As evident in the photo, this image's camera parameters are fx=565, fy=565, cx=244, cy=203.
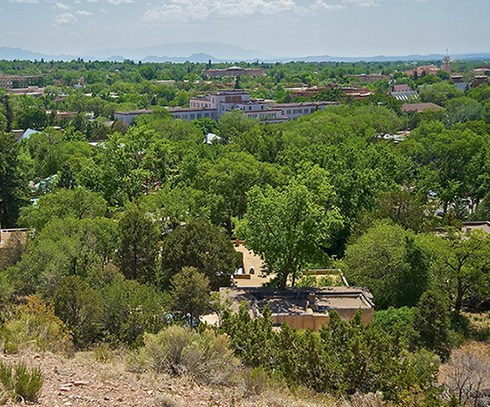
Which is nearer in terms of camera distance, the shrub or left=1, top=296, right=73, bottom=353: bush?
the shrub

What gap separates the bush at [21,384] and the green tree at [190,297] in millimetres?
8727

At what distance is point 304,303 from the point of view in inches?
749

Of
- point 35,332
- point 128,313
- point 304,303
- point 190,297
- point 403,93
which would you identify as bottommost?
point 304,303

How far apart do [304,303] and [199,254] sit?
4213 mm

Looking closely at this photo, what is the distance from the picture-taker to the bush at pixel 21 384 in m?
7.92

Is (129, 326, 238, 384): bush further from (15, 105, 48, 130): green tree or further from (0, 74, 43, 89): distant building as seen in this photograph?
(0, 74, 43, 89): distant building

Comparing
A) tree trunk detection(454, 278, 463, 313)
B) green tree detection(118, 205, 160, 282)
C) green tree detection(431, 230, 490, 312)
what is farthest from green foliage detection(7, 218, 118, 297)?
tree trunk detection(454, 278, 463, 313)

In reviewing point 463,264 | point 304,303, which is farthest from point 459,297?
point 304,303

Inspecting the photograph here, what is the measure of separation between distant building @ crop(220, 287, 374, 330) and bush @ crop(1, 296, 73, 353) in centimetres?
664

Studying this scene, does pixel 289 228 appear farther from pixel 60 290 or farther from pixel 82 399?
pixel 82 399

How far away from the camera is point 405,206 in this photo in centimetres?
2841

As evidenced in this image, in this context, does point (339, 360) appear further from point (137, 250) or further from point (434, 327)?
point (137, 250)

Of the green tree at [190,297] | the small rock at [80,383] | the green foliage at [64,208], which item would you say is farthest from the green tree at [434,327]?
the green foliage at [64,208]

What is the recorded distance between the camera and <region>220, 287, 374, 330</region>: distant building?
17844mm
